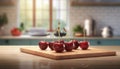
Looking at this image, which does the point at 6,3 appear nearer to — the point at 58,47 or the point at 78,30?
the point at 78,30

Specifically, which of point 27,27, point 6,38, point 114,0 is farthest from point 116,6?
point 6,38

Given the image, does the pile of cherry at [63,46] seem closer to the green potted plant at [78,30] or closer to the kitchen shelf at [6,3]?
the green potted plant at [78,30]

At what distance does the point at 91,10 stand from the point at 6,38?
2.00 metres

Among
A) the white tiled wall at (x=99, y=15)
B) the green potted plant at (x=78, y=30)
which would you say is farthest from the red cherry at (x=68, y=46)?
the white tiled wall at (x=99, y=15)

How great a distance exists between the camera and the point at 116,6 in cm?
634

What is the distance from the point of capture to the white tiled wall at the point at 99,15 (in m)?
6.34

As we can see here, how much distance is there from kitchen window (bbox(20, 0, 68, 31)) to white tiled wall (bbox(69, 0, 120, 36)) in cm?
36

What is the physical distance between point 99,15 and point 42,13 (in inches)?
51.6

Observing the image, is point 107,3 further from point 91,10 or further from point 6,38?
point 6,38

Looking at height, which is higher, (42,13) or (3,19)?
(42,13)

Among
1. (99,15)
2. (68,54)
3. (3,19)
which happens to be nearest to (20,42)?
(3,19)

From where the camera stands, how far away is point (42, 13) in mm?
6645

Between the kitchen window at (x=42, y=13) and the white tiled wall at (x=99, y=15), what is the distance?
0.36 m

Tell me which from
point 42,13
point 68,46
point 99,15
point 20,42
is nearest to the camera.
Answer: point 68,46
